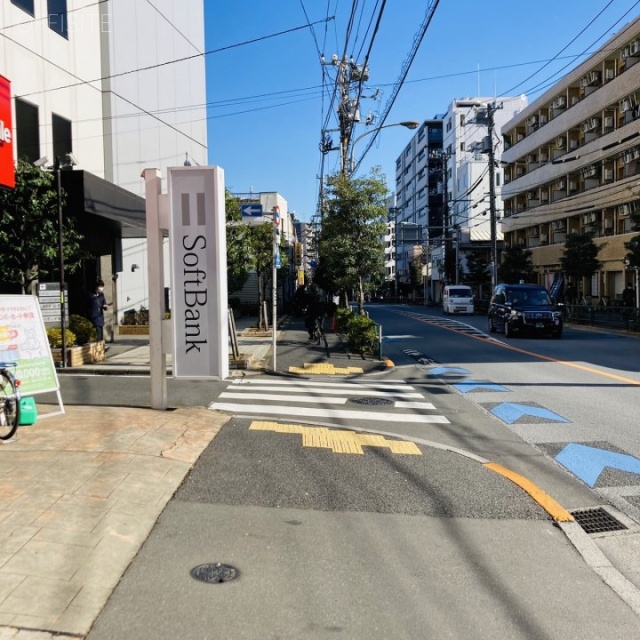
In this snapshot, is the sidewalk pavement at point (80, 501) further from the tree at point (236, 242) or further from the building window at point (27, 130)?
the tree at point (236, 242)

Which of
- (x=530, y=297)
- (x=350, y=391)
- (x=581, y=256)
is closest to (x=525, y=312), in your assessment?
(x=530, y=297)

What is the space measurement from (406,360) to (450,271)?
161 feet

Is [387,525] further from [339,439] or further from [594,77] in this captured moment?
[594,77]

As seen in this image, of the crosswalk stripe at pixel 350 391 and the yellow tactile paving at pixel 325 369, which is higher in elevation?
the yellow tactile paving at pixel 325 369

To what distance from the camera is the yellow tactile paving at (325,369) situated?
1345 cm

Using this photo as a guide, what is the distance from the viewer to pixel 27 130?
16422 millimetres

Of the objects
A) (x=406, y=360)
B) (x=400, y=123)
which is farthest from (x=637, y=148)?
(x=406, y=360)

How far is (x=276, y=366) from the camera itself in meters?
14.1

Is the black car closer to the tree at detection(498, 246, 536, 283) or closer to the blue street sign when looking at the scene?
the blue street sign

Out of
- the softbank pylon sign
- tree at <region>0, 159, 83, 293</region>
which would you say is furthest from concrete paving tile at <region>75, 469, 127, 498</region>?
tree at <region>0, 159, 83, 293</region>

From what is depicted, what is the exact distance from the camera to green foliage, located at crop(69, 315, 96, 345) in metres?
14.6

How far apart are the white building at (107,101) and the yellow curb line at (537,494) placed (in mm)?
11577

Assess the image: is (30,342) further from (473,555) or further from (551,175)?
(551,175)

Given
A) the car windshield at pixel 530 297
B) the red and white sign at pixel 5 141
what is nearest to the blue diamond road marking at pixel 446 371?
the red and white sign at pixel 5 141
